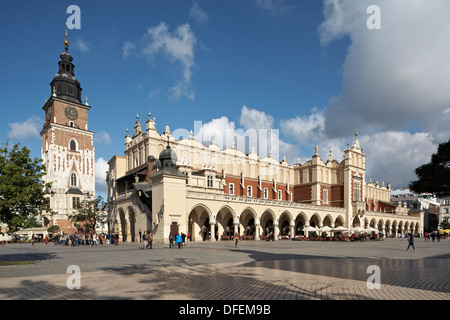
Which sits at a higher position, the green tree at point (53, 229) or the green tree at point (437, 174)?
the green tree at point (437, 174)

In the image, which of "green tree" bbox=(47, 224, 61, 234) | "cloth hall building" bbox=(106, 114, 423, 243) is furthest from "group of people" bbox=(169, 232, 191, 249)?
"green tree" bbox=(47, 224, 61, 234)

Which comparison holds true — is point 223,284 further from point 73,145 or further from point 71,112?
point 71,112

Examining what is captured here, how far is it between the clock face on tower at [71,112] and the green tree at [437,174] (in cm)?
6382

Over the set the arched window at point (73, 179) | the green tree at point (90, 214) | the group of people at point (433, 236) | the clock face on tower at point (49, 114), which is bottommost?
the group of people at point (433, 236)

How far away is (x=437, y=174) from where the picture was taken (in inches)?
610

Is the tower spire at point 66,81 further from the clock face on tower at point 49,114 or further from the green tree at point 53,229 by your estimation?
the green tree at point 53,229

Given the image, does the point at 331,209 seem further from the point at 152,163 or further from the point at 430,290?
the point at 430,290

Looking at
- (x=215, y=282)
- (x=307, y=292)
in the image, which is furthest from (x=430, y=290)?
(x=215, y=282)

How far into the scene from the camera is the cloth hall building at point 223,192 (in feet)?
111

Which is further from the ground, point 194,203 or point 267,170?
point 267,170

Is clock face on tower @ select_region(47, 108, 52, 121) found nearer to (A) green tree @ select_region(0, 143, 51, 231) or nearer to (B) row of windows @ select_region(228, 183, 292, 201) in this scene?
(B) row of windows @ select_region(228, 183, 292, 201)

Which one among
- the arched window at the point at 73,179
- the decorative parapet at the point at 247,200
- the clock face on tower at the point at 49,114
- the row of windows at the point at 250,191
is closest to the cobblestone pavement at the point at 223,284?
the decorative parapet at the point at 247,200
